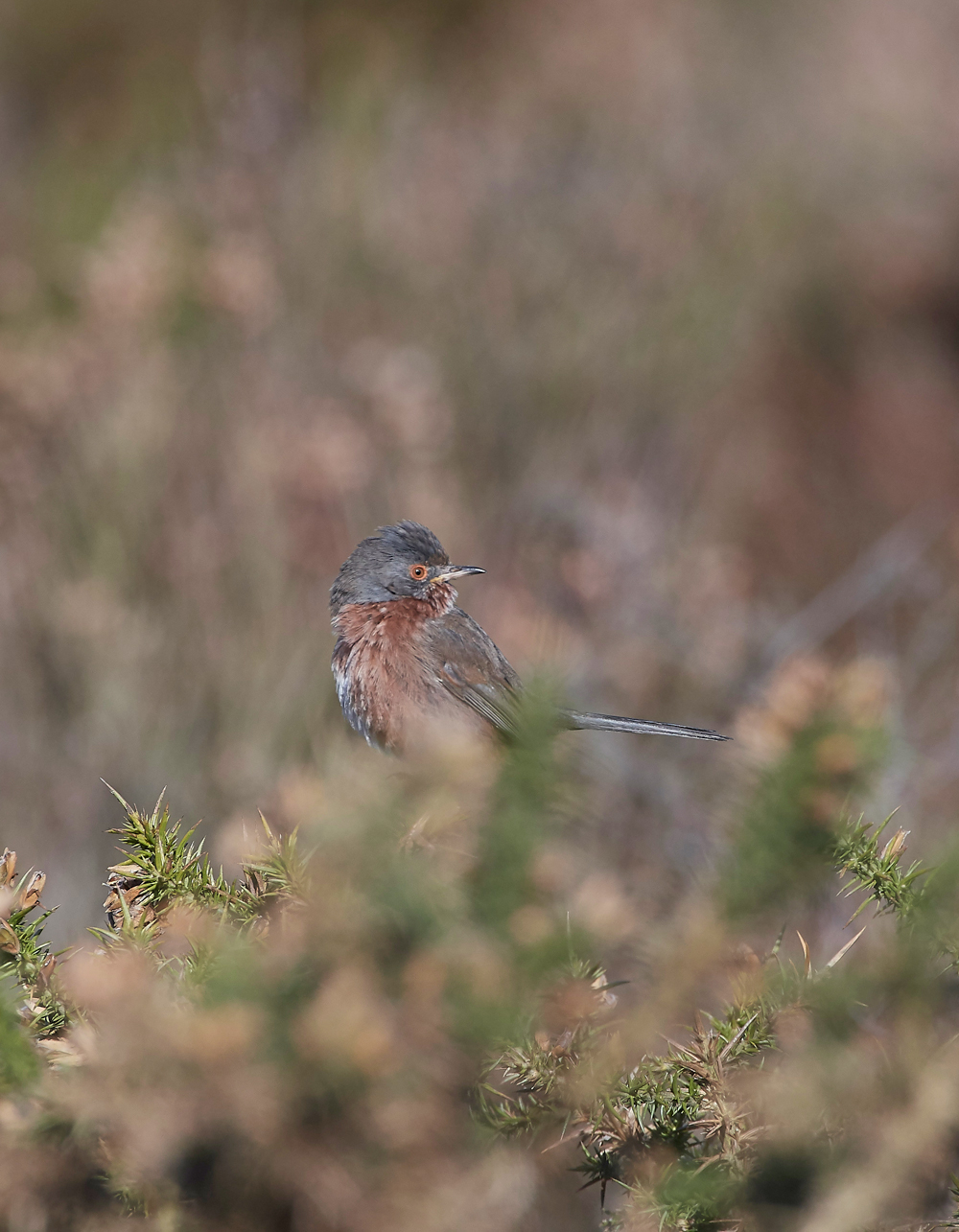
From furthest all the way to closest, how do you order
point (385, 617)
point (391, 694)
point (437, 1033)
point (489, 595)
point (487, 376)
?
point (487, 376) → point (489, 595) → point (385, 617) → point (391, 694) → point (437, 1033)

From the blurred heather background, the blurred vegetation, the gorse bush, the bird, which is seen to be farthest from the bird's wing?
the gorse bush

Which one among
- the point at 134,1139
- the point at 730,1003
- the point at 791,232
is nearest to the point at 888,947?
the point at 730,1003

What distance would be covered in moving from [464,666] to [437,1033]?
3107mm

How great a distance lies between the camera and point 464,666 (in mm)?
4254

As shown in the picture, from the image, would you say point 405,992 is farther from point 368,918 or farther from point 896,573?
point 896,573

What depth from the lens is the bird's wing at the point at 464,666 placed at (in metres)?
4.19

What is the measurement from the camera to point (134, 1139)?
1.19 m

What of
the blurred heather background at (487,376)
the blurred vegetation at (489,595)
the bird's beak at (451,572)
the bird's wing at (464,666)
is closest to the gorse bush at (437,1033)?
the blurred vegetation at (489,595)

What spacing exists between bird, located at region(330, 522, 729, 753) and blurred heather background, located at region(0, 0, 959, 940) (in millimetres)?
232

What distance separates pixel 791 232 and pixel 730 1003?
9.07 meters

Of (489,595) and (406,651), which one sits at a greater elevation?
(489,595)

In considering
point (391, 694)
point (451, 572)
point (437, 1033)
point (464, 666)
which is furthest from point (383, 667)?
point (437, 1033)

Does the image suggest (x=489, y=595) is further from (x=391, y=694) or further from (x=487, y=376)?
(x=391, y=694)

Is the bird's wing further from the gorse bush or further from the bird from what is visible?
the gorse bush
